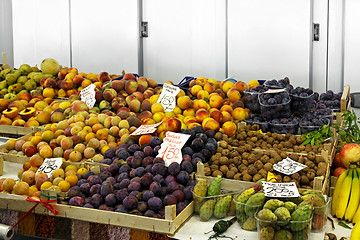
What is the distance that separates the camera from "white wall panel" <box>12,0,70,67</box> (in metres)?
5.93

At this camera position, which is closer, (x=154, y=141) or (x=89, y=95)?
(x=154, y=141)

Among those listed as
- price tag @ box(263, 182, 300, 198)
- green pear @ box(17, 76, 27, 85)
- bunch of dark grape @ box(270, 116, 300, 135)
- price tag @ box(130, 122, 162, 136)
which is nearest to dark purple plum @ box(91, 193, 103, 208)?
price tag @ box(130, 122, 162, 136)

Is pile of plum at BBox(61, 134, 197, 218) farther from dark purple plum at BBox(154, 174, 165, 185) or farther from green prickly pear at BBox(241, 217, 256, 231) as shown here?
green prickly pear at BBox(241, 217, 256, 231)

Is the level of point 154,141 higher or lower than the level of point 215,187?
higher

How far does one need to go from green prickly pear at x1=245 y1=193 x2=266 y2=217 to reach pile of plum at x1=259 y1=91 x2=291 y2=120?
1.14m

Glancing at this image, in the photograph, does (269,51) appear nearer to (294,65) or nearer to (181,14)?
(294,65)

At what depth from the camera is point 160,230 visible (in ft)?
6.05

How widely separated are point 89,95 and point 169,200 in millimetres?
1627

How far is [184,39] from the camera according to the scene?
524 cm

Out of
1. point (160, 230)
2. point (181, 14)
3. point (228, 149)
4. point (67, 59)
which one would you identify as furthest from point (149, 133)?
point (67, 59)

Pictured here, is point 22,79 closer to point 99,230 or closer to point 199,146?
point 199,146

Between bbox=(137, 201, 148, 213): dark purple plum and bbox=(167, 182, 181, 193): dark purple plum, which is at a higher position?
bbox=(167, 182, 181, 193): dark purple plum

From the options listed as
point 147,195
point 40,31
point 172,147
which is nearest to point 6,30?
point 40,31

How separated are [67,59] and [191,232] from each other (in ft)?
15.1
